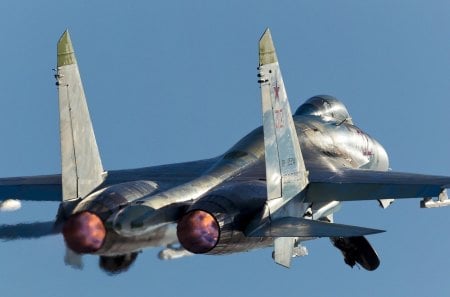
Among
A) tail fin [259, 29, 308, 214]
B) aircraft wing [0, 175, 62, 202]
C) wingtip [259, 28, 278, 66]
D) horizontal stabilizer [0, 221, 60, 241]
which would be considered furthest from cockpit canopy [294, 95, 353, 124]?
horizontal stabilizer [0, 221, 60, 241]

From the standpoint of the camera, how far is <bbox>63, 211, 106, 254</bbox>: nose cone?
30.6 meters

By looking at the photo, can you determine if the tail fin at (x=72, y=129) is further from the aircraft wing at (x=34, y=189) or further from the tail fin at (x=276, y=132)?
the tail fin at (x=276, y=132)

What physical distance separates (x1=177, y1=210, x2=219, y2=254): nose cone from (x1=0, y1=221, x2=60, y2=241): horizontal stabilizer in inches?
113

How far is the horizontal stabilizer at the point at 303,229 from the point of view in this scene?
100 ft

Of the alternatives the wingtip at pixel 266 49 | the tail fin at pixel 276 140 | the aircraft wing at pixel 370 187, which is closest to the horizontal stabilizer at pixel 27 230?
the tail fin at pixel 276 140

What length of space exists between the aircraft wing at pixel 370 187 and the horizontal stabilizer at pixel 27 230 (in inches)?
256

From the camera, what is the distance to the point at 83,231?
3062 centimetres

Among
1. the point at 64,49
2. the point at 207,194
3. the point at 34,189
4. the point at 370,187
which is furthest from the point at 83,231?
the point at 370,187

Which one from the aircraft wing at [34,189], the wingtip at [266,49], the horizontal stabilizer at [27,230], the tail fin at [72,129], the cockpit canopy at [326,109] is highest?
the wingtip at [266,49]

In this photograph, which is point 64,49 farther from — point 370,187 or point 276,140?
point 370,187

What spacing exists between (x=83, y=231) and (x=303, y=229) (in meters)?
4.82

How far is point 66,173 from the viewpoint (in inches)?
1242

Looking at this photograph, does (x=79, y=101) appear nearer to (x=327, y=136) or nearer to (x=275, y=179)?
(x=275, y=179)

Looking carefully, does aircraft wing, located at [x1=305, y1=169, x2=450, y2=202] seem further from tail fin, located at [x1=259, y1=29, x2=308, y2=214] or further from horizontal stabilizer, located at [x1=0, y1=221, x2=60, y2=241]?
horizontal stabilizer, located at [x1=0, y1=221, x2=60, y2=241]
